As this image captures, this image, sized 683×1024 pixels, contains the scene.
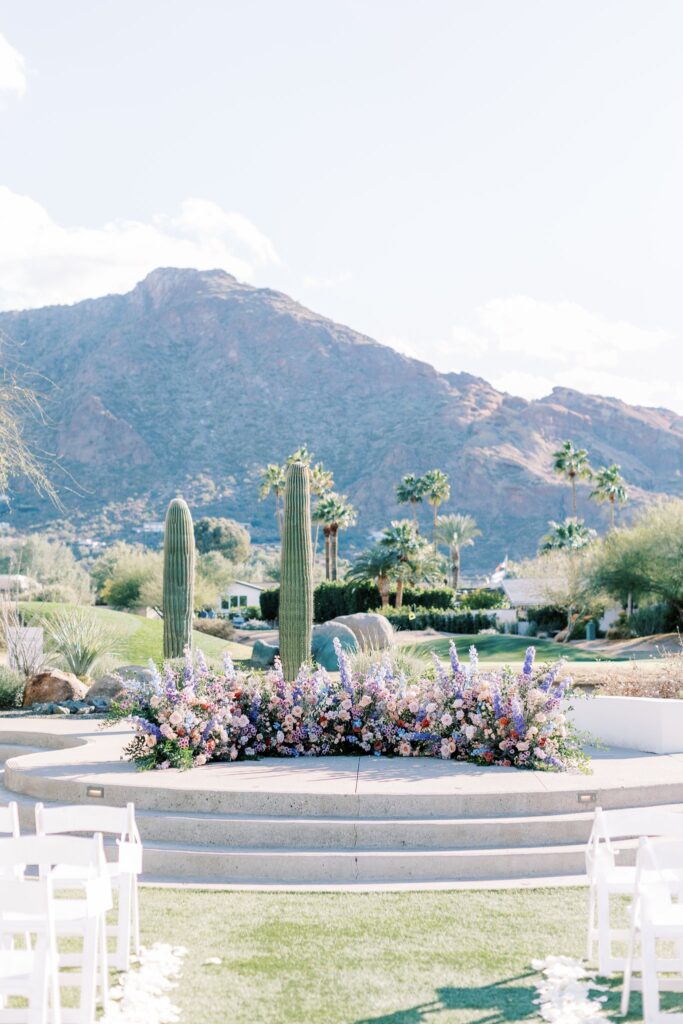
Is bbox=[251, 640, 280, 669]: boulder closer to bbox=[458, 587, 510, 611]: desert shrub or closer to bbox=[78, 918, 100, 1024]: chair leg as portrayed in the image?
bbox=[78, 918, 100, 1024]: chair leg

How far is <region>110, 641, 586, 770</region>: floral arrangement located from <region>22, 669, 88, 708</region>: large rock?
20.0 ft

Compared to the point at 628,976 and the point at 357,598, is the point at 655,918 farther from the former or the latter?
the point at 357,598

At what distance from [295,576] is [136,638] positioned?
9.47 meters

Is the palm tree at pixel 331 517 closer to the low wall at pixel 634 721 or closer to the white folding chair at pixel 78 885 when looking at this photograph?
the low wall at pixel 634 721

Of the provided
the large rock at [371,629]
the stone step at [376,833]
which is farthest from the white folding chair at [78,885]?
the large rock at [371,629]

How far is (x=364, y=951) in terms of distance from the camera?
596 cm

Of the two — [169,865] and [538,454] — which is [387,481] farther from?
[169,865]

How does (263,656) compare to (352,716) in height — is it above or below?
above

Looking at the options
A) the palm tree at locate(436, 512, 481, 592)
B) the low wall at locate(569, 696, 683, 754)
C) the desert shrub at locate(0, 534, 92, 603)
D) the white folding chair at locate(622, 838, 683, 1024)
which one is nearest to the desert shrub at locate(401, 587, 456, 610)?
the desert shrub at locate(0, 534, 92, 603)

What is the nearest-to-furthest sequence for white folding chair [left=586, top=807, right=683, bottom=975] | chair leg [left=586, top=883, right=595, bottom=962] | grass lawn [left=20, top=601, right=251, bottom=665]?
white folding chair [left=586, top=807, right=683, bottom=975] → chair leg [left=586, top=883, right=595, bottom=962] → grass lawn [left=20, top=601, right=251, bottom=665]

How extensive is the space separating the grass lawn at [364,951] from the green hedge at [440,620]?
141 ft

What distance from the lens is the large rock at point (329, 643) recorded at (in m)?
21.6

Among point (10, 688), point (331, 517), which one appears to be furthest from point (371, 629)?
point (331, 517)

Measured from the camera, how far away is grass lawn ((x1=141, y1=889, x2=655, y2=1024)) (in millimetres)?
5098
